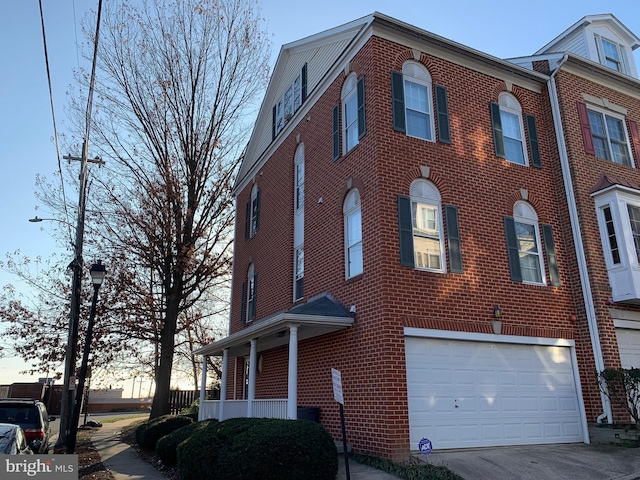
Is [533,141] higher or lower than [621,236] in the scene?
higher

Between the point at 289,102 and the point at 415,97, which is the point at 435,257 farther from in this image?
the point at 289,102

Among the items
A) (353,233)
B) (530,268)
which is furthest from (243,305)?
(530,268)

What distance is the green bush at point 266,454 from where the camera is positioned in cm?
754

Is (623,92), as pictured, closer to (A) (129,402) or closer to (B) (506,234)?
(B) (506,234)

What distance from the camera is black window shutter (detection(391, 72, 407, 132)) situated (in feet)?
37.8

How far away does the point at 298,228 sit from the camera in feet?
49.2

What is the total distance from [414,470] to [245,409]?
565 cm

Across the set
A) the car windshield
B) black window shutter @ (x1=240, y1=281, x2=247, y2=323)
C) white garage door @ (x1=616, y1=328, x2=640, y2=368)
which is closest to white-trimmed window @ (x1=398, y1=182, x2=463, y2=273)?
white garage door @ (x1=616, y1=328, x2=640, y2=368)

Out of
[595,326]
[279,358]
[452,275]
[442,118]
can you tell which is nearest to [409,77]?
[442,118]

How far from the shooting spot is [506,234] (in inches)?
473

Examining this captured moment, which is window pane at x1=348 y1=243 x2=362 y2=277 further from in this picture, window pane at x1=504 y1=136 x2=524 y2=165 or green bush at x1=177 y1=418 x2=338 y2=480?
window pane at x1=504 y1=136 x2=524 y2=165

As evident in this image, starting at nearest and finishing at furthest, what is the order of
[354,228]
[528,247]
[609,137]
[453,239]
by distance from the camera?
[453,239] < [354,228] < [528,247] < [609,137]

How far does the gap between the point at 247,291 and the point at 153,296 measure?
15.1ft

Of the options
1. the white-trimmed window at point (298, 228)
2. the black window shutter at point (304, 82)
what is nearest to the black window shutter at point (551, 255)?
the white-trimmed window at point (298, 228)
